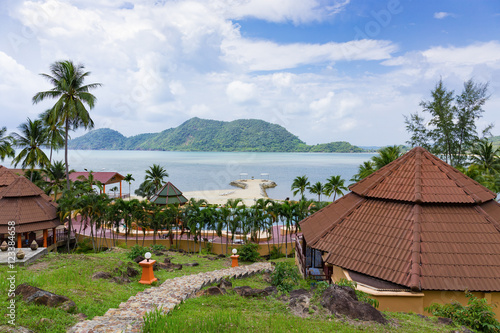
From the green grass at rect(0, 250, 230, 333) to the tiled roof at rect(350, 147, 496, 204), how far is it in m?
12.0

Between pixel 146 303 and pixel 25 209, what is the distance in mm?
21565

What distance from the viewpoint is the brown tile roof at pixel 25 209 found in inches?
948

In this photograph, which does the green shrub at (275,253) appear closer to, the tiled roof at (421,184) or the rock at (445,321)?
the tiled roof at (421,184)

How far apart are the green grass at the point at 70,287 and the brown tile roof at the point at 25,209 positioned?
31.2ft

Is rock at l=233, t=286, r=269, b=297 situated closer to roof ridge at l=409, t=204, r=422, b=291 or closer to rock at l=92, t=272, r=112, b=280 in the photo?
roof ridge at l=409, t=204, r=422, b=291

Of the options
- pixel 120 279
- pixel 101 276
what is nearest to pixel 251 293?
pixel 120 279

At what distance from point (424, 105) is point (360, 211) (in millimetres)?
23365

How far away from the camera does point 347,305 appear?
29.4 ft

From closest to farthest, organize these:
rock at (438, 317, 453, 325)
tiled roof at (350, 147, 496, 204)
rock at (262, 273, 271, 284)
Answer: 1. rock at (438, 317, 453, 325)
2. tiled roof at (350, 147, 496, 204)
3. rock at (262, 273, 271, 284)

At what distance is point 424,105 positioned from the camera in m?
31.8

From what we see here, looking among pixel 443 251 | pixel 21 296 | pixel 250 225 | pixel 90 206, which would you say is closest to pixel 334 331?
pixel 443 251

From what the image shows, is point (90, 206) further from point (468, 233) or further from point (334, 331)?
point (468, 233)

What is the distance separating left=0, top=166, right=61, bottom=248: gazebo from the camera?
945 inches

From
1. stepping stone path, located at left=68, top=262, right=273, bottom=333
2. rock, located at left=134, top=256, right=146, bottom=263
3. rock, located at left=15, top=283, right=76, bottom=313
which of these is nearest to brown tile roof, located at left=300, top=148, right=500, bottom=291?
stepping stone path, located at left=68, top=262, right=273, bottom=333
